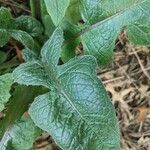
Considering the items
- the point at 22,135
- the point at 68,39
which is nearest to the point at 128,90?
the point at 68,39

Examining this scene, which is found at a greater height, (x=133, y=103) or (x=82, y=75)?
(x=82, y=75)

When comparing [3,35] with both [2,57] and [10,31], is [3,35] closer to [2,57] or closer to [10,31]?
[10,31]

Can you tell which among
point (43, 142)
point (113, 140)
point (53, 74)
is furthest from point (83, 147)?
point (43, 142)

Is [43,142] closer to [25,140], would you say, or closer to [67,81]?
[25,140]

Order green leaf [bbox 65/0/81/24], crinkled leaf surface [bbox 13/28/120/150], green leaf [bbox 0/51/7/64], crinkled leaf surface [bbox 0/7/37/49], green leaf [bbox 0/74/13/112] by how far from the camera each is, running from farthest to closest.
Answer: green leaf [bbox 0/51/7/64], green leaf [bbox 65/0/81/24], crinkled leaf surface [bbox 0/7/37/49], green leaf [bbox 0/74/13/112], crinkled leaf surface [bbox 13/28/120/150]

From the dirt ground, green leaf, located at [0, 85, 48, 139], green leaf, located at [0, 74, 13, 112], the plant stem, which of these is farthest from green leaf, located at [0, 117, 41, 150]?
the plant stem

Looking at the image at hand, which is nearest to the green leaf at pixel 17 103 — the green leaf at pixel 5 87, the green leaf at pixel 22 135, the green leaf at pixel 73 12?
the green leaf at pixel 22 135

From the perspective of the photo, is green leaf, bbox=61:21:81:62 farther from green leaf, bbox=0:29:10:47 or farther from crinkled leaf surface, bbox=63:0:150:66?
green leaf, bbox=0:29:10:47
